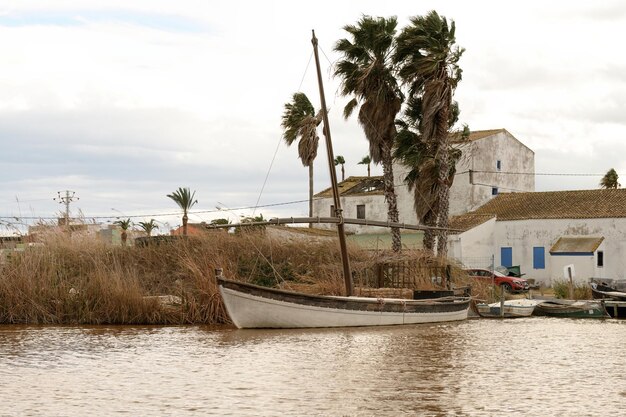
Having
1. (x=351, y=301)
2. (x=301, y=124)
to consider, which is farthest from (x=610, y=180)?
(x=351, y=301)

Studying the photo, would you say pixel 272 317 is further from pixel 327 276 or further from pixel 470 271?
pixel 470 271

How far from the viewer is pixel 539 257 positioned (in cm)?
5047

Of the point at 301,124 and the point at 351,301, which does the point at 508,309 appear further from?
the point at 301,124

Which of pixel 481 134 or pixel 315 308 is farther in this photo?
pixel 481 134

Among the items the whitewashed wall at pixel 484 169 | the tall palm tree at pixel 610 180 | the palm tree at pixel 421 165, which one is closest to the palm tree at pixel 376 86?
the palm tree at pixel 421 165

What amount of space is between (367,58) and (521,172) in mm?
20777

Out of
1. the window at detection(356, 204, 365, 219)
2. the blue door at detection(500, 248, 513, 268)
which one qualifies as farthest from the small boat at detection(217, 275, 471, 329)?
the window at detection(356, 204, 365, 219)

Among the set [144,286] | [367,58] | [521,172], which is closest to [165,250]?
[144,286]

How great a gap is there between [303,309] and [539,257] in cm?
2526

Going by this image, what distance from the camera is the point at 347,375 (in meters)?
19.0

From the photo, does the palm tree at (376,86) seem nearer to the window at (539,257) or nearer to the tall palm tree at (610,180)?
the window at (539,257)

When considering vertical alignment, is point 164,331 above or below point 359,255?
below

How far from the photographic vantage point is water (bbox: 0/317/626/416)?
15242mm

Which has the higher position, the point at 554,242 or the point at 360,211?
the point at 360,211
